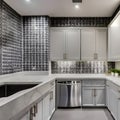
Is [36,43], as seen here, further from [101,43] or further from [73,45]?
[101,43]

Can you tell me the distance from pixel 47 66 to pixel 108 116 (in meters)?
2.07

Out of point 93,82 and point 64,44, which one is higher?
point 64,44

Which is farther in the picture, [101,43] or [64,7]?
[101,43]

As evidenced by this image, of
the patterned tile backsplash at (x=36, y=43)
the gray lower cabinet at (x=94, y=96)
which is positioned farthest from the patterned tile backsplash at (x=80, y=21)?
the gray lower cabinet at (x=94, y=96)

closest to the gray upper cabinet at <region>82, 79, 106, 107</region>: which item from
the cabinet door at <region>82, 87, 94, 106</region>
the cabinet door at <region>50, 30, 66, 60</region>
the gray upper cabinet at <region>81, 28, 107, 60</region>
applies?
the cabinet door at <region>82, 87, 94, 106</region>

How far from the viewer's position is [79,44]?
226 inches

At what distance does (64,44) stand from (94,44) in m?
0.86

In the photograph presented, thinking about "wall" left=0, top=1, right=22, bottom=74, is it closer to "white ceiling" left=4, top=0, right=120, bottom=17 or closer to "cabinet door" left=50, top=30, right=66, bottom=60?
"white ceiling" left=4, top=0, right=120, bottom=17

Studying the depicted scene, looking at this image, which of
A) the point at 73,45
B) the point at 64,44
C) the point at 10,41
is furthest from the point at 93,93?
the point at 10,41

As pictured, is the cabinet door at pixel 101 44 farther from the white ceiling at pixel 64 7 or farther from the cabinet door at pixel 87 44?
the white ceiling at pixel 64 7

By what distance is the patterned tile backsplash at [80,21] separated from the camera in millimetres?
5801

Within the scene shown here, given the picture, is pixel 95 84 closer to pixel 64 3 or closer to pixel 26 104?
pixel 64 3

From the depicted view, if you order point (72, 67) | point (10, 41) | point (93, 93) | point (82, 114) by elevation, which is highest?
point (10, 41)

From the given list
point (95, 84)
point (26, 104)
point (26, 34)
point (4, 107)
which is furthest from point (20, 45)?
point (4, 107)
